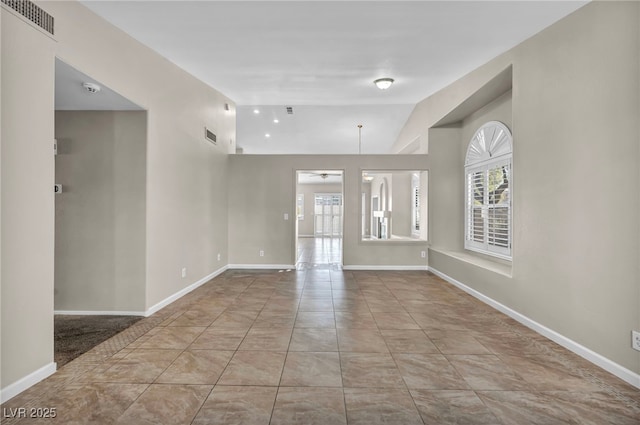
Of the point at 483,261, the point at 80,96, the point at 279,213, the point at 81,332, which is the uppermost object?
the point at 80,96

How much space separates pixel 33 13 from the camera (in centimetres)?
208

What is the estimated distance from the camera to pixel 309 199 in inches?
598

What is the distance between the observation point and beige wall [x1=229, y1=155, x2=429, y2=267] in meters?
6.20

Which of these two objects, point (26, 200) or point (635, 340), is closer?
point (26, 200)

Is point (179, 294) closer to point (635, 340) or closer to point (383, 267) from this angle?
point (383, 267)

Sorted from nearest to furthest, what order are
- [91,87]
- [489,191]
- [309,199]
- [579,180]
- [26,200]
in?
[26,200], [579,180], [91,87], [489,191], [309,199]

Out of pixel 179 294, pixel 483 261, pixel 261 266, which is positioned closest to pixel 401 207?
pixel 483 261

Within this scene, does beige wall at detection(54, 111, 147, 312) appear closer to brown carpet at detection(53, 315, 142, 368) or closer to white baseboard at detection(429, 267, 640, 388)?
brown carpet at detection(53, 315, 142, 368)

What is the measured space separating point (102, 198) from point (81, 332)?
4.67ft

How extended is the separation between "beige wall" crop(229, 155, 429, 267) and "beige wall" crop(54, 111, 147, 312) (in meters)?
2.81

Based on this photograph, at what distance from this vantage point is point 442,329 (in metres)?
3.11

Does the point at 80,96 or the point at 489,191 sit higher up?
the point at 80,96

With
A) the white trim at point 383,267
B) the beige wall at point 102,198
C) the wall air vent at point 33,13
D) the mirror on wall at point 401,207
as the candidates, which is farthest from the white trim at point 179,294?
the mirror on wall at point 401,207

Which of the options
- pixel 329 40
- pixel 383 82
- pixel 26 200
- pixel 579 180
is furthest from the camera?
pixel 383 82
